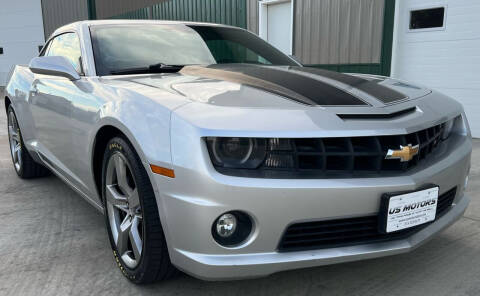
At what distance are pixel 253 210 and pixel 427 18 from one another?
231 inches

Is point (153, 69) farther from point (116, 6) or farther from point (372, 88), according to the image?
point (116, 6)

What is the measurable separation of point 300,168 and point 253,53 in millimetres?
1812

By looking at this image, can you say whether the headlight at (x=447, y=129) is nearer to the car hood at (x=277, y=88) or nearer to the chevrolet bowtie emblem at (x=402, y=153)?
the car hood at (x=277, y=88)

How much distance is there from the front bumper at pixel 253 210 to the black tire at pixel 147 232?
10 cm

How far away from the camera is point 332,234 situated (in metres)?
1.78

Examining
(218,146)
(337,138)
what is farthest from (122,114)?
(337,138)

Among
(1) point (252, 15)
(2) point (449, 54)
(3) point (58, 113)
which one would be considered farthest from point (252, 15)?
(3) point (58, 113)

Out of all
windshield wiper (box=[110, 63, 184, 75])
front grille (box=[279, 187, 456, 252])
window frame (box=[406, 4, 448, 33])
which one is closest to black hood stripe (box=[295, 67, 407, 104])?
front grille (box=[279, 187, 456, 252])

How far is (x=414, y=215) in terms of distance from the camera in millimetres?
1877

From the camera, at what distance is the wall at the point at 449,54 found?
231 inches

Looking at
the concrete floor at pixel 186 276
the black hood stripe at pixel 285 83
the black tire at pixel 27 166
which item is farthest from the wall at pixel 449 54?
the black tire at pixel 27 166

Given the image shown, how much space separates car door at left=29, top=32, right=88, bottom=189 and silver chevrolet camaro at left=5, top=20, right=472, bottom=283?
0.74 feet

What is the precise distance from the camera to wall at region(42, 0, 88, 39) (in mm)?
16312

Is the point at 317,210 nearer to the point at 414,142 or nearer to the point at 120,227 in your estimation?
the point at 414,142
